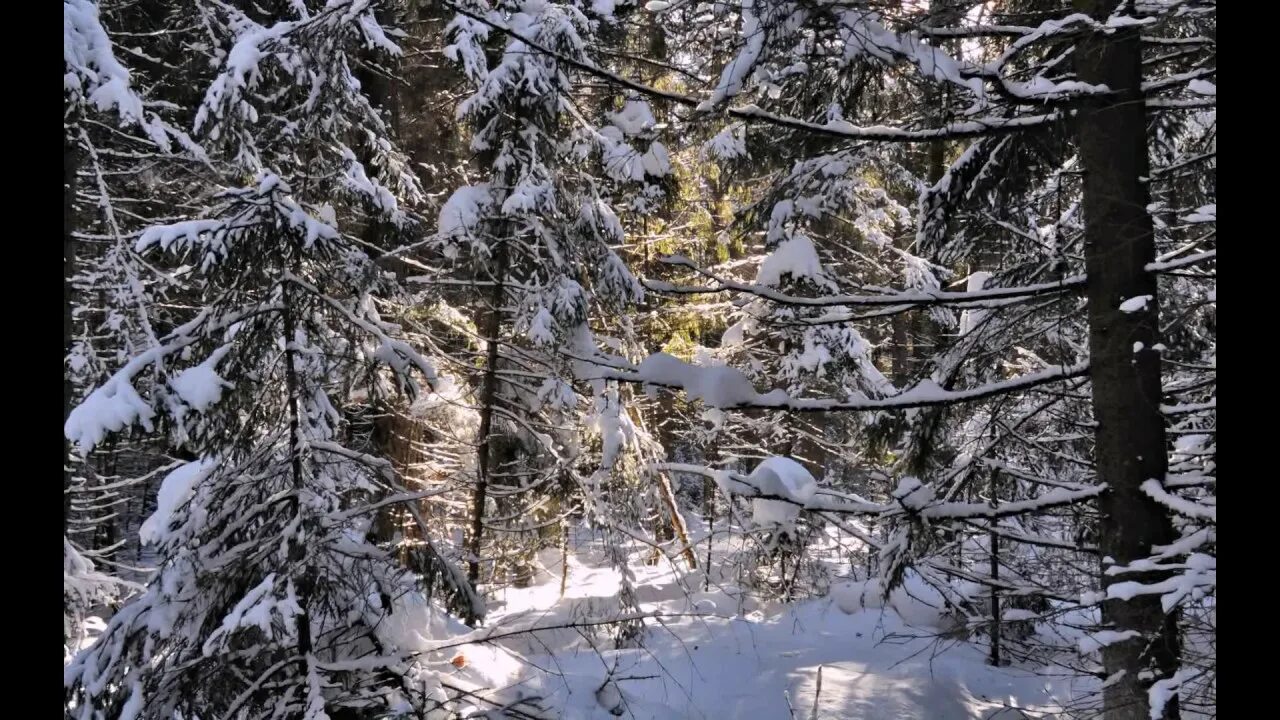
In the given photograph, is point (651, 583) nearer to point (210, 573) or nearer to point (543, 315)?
point (543, 315)

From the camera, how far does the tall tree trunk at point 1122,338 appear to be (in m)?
3.58

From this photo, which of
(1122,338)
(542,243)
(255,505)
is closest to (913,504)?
(1122,338)

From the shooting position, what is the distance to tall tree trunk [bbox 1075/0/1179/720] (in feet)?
11.7

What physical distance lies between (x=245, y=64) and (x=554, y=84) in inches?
118

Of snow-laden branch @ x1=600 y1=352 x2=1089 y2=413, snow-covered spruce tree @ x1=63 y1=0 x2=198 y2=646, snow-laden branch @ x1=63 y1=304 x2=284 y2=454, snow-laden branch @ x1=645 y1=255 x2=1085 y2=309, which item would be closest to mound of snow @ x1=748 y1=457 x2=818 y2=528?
snow-laden branch @ x1=600 y1=352 x2=1089 y2=413

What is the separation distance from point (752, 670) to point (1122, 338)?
635cm

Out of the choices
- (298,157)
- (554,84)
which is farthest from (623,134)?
(298,157)

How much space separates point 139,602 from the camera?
380 cm

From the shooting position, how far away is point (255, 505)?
394 centimetres

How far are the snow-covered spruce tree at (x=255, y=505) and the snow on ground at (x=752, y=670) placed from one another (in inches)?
91.4

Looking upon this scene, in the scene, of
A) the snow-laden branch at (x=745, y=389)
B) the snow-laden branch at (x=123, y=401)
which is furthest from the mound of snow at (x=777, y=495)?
the snow-laden branch at (x=123, y=401)

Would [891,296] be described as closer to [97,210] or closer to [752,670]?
[752,670]

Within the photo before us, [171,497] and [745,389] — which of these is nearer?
[745,389]

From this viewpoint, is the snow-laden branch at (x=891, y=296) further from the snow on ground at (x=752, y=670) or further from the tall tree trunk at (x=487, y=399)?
the tall tree trunk at (x=487, y=399)
